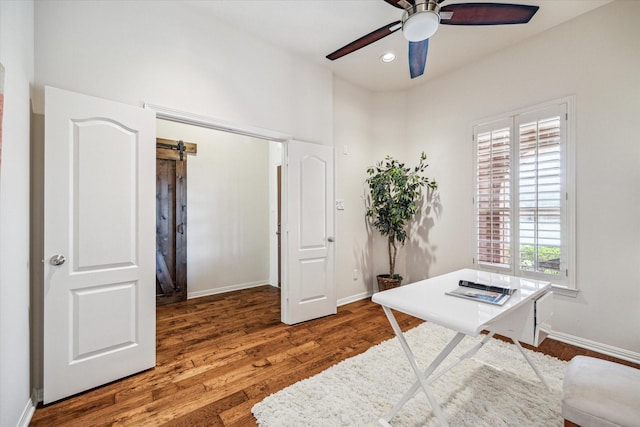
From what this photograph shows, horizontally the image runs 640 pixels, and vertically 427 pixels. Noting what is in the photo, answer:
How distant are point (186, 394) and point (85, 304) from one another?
943 millimetres

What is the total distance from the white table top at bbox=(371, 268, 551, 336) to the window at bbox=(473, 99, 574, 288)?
44.3 inches

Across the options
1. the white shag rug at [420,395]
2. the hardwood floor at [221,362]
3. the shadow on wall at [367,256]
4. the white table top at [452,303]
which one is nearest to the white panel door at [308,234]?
the hardwood floor at [221,362]

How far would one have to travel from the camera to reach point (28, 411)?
5.56 feet

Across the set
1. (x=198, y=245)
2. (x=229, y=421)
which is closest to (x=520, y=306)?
(x=229, y=421)

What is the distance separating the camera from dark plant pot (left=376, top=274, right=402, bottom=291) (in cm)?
383

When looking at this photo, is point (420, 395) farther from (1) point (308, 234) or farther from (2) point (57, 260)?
(2) point (57, 260)

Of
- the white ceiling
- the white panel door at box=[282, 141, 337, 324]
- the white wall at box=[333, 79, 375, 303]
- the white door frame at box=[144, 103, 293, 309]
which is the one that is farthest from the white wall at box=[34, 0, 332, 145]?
the white wall at box=[333, 79, 375, 303]

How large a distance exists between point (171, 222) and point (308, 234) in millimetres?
2210

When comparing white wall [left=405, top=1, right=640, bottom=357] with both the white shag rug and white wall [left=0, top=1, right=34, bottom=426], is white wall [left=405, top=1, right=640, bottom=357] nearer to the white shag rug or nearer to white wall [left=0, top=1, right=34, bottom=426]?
the white shag rug

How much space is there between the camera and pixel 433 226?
12.5 ft

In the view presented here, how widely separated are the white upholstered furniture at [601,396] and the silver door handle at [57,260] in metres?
2.89

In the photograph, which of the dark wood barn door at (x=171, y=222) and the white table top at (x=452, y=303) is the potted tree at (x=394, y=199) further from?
the dark wood barn door at (x=171, y=222)

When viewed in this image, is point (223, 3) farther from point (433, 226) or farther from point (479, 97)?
point (433, 226)

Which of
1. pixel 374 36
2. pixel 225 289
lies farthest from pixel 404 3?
pixel 225 289
